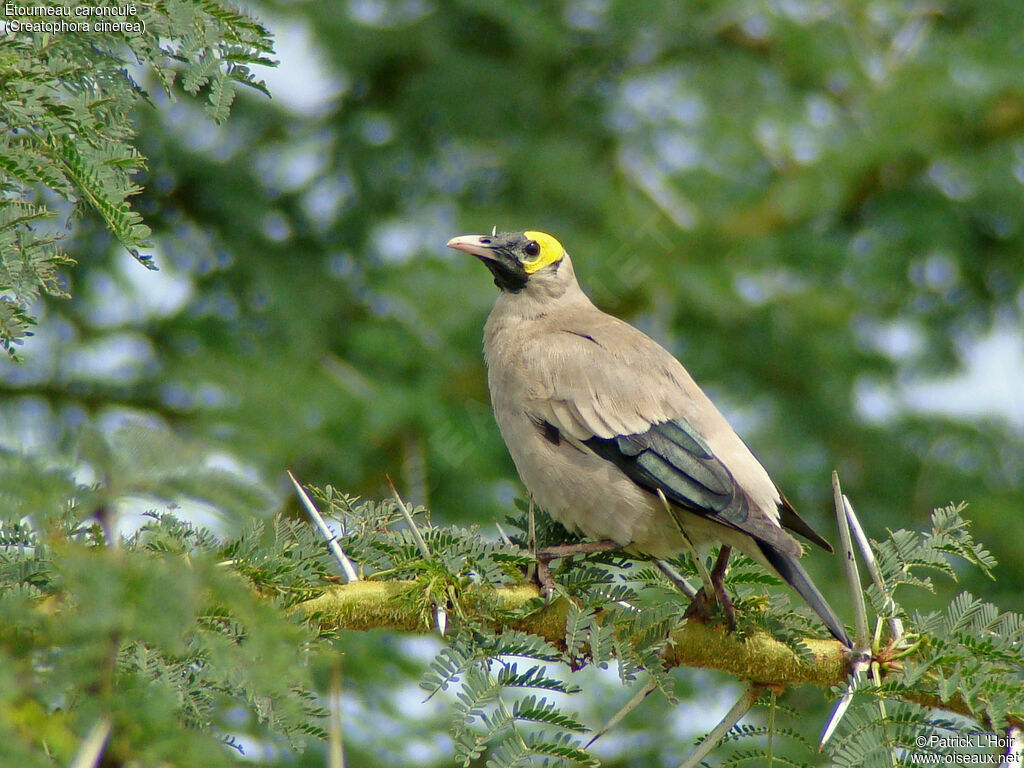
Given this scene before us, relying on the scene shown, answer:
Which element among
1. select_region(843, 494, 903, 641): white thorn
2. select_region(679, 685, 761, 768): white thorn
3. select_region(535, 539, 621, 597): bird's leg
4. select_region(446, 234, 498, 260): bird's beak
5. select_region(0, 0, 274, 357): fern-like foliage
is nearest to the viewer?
select_region(0, 0, 274, 357): fern-like foliage

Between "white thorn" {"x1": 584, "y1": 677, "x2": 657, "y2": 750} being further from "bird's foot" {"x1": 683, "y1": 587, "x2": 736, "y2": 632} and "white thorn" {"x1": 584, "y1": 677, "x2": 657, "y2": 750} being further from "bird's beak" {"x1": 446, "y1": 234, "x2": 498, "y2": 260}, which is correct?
"bird's beak" {"x1": 446, "y1": 234, "x2": 498, "y2": 260}

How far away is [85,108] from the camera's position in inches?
100

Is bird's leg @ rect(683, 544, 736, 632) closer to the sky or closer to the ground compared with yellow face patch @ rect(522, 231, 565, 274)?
closer to the sky

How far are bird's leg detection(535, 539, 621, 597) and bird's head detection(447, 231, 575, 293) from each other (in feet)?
6.47

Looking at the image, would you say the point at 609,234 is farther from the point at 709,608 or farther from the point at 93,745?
the point at 93,745

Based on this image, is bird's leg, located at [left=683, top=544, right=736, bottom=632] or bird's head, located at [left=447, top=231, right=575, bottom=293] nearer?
bird's leg, located at [left=683, top=544, right=736, bottom=632]

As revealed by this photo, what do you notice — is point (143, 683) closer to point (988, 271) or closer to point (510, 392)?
point (510, 392)

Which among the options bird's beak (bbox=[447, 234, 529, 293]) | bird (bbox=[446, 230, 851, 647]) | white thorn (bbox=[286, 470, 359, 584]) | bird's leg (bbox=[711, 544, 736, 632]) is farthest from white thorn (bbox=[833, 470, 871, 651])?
bird's beak (bbox=[447, 234, 529, 293])

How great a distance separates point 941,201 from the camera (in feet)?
28.9

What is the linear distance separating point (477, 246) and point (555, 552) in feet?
7.92

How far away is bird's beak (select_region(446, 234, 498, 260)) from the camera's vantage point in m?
5.48

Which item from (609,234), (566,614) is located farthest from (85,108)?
(609,234)

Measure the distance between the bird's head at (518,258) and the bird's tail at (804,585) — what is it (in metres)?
2.37

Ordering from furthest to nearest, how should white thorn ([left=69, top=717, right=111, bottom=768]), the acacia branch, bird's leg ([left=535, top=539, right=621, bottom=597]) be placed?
bird's leg ([left=535, top=539, right=621, bottom=597]), the acacia branch, white thorn ([left=69, top=717, right=111, bottom=768])
